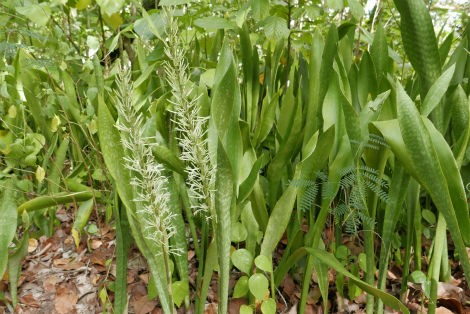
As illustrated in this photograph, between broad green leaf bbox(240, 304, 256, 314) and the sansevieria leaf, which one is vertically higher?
the sansevieria leaf

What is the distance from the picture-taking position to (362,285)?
0.83m

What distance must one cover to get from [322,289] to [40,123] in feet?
3.65

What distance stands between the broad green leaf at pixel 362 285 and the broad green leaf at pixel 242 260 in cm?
15

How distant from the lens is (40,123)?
147 centimetres

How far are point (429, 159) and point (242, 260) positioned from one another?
18.1 inches

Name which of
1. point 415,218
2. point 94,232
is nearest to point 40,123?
point 94,232

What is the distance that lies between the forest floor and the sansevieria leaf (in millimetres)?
310

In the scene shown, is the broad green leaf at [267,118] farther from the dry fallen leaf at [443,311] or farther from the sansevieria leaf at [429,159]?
the dry fallen leaf at [443,311]

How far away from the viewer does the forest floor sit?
1.08 meters

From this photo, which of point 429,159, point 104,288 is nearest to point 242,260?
point 104,288

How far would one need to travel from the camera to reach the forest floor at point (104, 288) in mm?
1081

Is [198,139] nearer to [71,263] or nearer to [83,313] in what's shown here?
[83,313]

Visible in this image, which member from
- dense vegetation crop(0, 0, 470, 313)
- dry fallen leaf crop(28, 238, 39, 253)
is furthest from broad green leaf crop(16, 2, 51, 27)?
dry fallen leaf crop(28, 238, 39, 253)

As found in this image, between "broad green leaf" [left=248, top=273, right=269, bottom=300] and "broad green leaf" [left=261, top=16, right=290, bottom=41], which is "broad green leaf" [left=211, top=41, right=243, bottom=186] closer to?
"broad green leaf" [left=248, top=273, right=269, bottom=300]
